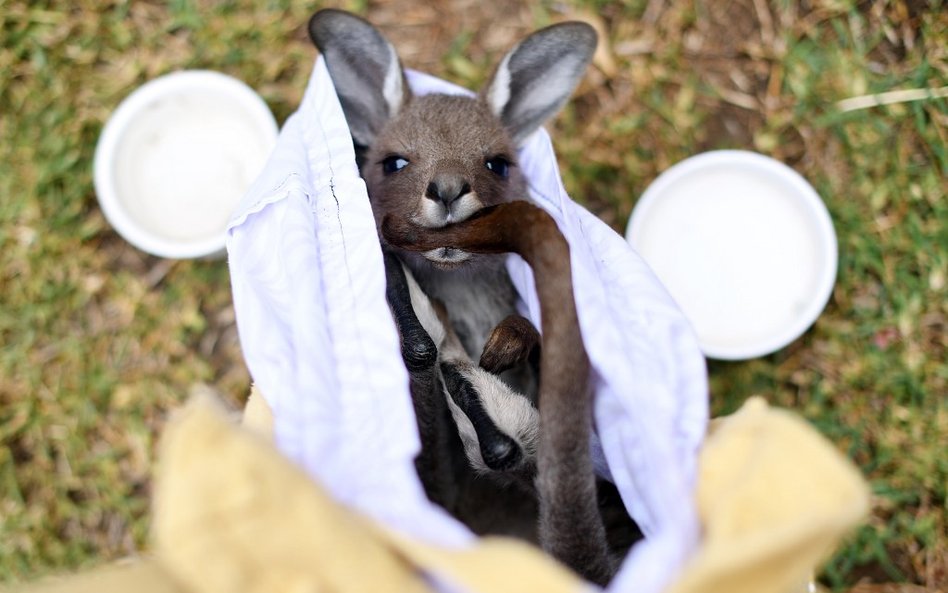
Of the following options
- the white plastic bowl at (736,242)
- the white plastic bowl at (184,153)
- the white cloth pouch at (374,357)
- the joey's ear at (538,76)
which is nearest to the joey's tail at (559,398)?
the white cloth pouch at (374,357)

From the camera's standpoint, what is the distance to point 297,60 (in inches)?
140

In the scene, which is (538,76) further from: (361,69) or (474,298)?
(474,298)

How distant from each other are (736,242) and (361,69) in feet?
5.51

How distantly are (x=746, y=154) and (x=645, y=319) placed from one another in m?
1.52

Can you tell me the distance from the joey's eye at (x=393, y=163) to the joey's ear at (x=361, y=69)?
0.23 m

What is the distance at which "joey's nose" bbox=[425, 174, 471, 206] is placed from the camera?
226cm

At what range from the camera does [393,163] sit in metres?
2.67

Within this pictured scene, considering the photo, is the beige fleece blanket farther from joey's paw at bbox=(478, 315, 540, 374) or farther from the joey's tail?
joey's paw at bbox=(478, 315, 540, 374)

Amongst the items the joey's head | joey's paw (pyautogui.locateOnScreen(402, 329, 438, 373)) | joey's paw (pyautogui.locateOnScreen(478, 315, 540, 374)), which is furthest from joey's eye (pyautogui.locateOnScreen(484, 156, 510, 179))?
joey's paw (pyautogui.locateOnScreen(402, 329, 438, 373))

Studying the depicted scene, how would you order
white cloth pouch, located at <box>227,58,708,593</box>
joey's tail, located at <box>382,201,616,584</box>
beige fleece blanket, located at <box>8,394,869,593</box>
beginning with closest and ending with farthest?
beige fleece blanket, located at <box>8,394,869,593</box>
white cloth pouch, located at <box>227,58,708,593</box>
joey's tail, located at <box>382,201,616,584</box>

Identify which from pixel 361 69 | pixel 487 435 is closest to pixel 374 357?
pixel 487 435

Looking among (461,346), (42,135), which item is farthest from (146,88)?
(461,346)

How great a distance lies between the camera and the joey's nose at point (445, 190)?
2256 mm

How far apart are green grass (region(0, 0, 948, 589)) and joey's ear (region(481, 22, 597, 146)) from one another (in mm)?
622
